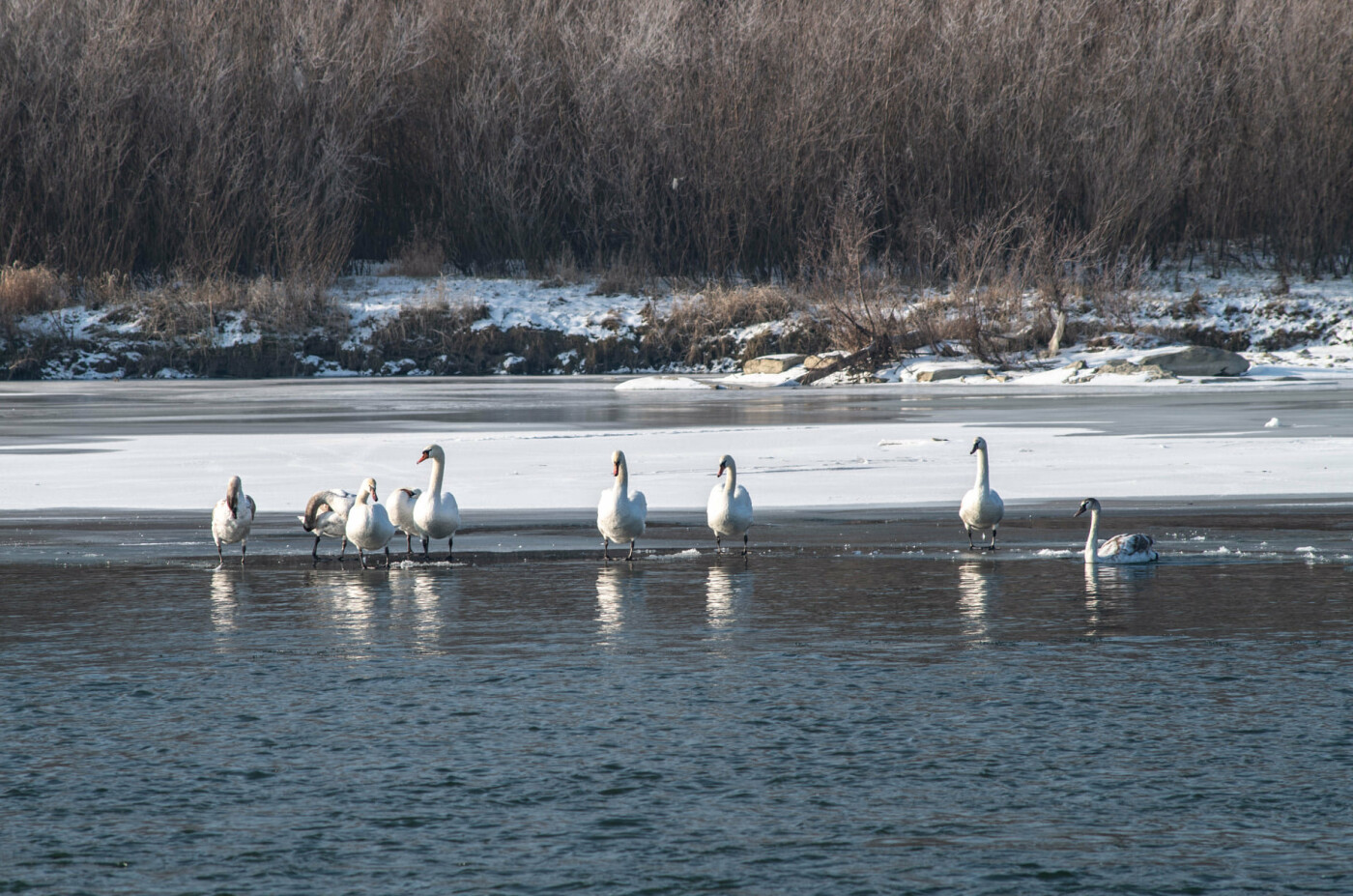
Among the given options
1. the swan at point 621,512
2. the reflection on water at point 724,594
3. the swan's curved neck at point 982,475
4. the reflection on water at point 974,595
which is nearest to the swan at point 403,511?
the swan at point 621,512

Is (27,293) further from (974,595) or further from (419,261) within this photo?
(974,595)

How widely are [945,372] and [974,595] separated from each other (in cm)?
2059

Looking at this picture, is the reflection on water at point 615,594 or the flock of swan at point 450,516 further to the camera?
the flock of swan at point 450,516

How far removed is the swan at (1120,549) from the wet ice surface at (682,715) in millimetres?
139

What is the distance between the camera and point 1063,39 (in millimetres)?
36562

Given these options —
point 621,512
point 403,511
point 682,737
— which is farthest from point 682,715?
point 403,511

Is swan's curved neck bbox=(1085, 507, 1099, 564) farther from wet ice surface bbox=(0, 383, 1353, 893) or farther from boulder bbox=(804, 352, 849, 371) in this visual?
boulder bbox=(804, 352, 849, 371)

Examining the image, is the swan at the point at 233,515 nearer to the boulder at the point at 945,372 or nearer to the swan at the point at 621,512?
the swan at the point at 621,512

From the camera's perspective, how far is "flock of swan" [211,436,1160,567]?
9.34m

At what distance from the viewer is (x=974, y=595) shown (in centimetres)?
833

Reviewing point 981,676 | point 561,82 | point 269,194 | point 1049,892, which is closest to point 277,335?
point 269,194

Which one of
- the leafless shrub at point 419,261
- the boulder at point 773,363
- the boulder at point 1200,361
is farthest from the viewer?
the leafless shrub at point 419,261

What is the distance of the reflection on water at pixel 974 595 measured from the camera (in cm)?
749

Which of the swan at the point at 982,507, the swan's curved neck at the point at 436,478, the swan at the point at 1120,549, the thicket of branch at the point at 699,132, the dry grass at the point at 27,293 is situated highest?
the thicket of branch at the point at 699,132
